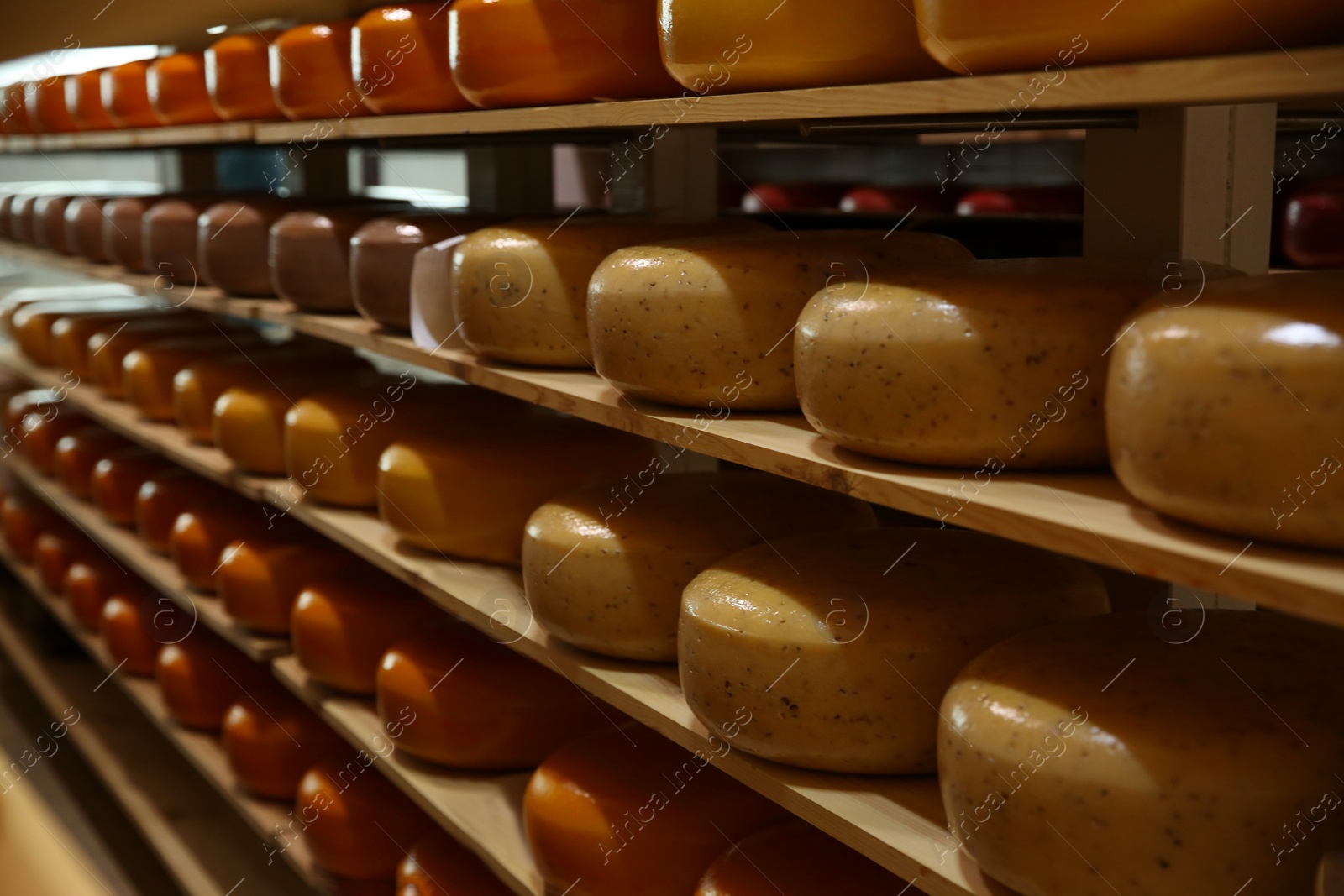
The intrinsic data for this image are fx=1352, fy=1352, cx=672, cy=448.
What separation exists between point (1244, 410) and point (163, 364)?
262 cm

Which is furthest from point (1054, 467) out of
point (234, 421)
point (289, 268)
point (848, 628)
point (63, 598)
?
point (63, 598)

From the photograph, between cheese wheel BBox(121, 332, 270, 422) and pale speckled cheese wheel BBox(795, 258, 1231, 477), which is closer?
pale speckled cheese wheel BBox(795, 258, 1231, 477)

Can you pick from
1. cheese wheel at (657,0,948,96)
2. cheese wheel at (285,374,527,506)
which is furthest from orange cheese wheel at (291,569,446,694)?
cheese wheel at (657,0,948,96)

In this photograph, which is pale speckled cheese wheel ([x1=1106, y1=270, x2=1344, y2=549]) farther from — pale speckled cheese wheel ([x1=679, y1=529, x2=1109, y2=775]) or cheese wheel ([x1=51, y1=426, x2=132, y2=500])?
cheese wheel ([x1=51, y1=426, x2=132, y2=500])

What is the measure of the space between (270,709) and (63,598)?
4.65 feet

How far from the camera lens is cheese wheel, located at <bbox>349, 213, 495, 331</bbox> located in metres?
2.02

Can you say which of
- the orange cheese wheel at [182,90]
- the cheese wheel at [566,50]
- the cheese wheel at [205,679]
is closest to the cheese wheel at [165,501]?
the cheese wheel at [205,679]

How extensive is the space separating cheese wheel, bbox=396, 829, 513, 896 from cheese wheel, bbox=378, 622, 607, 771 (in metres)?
0.16

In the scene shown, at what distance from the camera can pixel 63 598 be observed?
3.68 meters

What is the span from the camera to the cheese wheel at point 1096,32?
0.79m

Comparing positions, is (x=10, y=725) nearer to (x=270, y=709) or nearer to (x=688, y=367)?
(x=270, y=709)

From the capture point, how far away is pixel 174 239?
112 inches

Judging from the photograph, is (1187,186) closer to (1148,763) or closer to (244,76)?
(1148,763)

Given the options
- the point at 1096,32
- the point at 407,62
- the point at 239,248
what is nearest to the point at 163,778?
the point at 239,248
